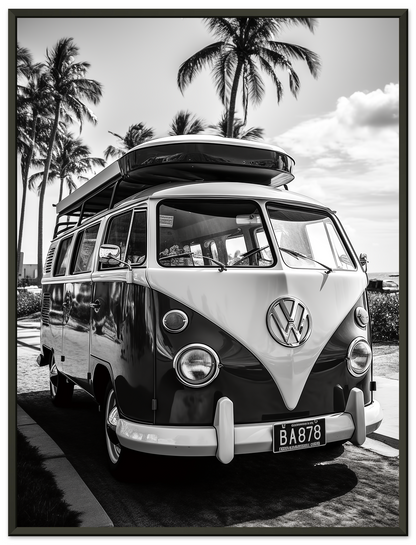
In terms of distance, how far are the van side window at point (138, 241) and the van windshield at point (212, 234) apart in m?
0.14

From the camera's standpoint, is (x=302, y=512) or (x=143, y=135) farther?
(x=143, y=135)

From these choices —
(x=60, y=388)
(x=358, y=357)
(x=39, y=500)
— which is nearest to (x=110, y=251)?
(x=39, y=500)

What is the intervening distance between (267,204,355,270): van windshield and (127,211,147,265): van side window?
3.15 feet

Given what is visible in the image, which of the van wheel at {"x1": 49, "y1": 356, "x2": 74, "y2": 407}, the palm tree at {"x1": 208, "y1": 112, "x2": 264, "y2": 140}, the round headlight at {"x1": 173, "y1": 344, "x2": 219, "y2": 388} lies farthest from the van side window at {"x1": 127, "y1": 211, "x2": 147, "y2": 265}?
the palm tree at {"x1": 208, "y1": 112, "x2": 264, "y2": 140}

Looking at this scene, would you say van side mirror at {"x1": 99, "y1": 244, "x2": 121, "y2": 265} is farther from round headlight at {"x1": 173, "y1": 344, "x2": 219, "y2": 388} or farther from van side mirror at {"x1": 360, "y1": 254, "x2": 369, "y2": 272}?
van side mirror at {"x1": 360, "y1": 254, "x2": 369, "y2": 272}

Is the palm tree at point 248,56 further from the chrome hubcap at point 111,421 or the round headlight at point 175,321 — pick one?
the chrome hubcap at point 111,421

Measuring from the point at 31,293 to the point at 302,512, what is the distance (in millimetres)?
14695

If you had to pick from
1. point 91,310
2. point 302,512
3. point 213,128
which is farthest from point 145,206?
point 213,128

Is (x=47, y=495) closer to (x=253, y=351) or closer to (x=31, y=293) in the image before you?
(x=253, y=351)

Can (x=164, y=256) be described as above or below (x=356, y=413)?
above

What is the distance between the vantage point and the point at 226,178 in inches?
170

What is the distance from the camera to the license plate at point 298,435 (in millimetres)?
3287

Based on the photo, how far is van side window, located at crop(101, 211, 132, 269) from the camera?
157 inches
